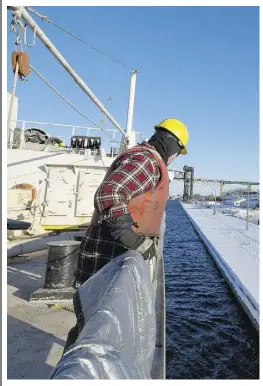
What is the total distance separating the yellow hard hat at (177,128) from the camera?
115 inches

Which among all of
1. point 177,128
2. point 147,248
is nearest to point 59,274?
point 147,248

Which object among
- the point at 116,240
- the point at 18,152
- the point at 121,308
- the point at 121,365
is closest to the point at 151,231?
the point at 116,240

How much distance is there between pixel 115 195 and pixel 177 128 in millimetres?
1035

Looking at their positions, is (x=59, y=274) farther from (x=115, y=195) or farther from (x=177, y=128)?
(x=177, y=128)

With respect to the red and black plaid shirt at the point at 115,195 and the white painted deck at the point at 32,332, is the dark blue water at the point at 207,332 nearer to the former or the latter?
the white painted deck at the point at 32,332

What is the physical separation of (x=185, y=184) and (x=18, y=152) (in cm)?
9172

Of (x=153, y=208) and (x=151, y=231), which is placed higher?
(x=153, y=208)

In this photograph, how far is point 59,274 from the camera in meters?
4.91

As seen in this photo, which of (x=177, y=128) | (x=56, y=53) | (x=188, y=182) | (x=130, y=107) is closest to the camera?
(x=177, y=128)

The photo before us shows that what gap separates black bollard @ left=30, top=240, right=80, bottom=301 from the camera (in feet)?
15.8

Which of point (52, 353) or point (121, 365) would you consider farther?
point (52, 353)

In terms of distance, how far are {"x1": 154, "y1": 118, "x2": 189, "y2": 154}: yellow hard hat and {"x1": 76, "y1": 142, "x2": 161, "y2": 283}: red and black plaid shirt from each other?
341 mm

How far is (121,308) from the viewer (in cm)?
166

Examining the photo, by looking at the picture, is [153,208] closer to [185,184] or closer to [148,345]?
[148,345]
